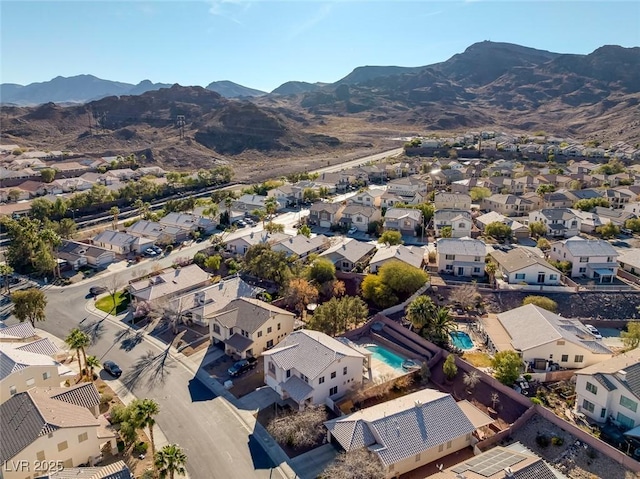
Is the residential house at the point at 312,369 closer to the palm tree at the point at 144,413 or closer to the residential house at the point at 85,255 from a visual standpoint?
the palm tree at the point at 144,413

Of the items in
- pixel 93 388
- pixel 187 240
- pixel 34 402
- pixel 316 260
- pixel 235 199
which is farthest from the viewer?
pixel 235 199

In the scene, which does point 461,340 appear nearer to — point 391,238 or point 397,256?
point 397,256

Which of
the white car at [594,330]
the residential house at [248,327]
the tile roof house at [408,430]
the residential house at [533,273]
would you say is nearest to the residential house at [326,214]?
the residential house at [533,273]

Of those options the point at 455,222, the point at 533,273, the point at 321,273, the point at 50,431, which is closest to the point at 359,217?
the point at 455,222

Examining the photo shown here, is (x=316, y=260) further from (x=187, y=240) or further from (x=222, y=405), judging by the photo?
(x=187, y=240)

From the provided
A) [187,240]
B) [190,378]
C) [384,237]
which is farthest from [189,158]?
[190,378]

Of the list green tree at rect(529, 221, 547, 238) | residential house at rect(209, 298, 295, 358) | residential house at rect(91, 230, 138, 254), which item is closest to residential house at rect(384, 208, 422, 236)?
green tree at rect(529, 221, 547, 238)

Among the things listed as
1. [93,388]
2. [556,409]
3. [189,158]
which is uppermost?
[189,158]
